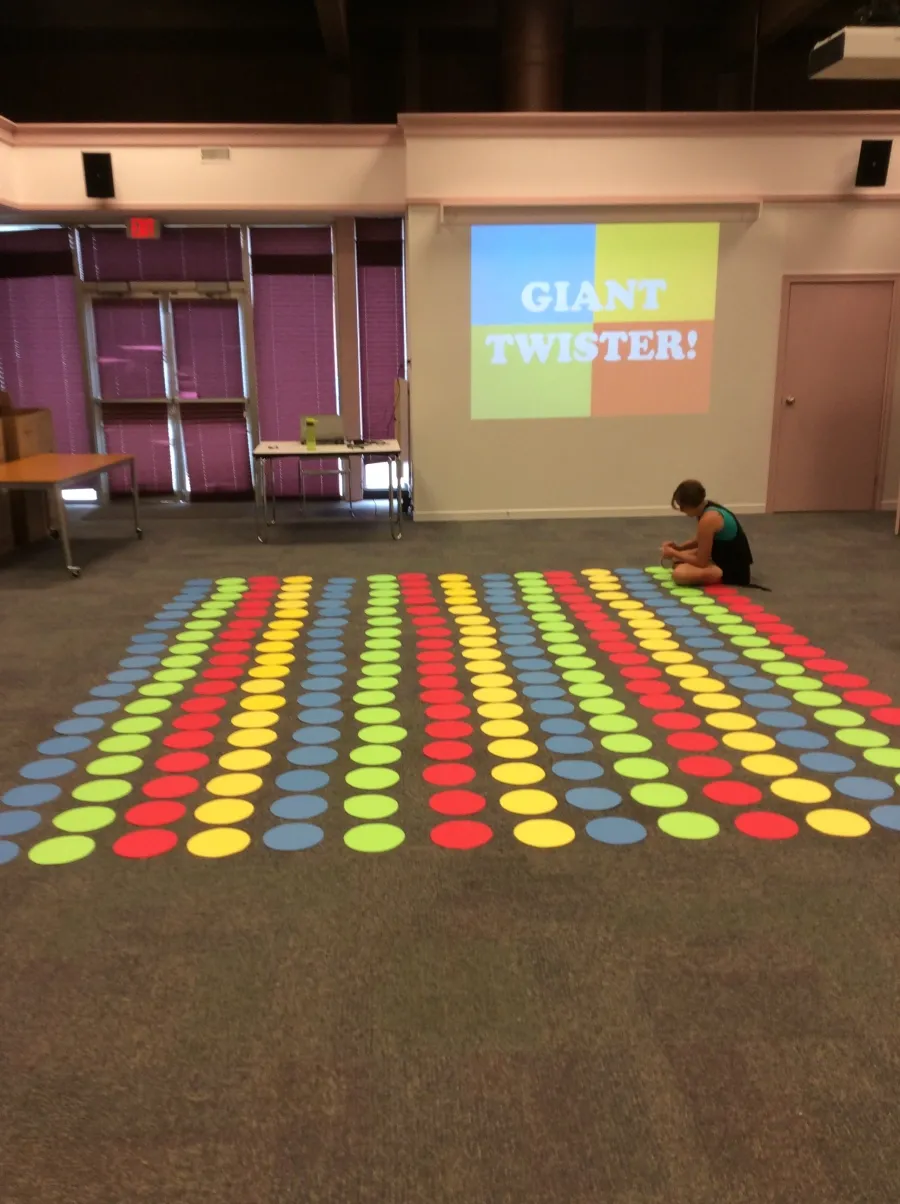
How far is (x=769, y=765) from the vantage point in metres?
2.94

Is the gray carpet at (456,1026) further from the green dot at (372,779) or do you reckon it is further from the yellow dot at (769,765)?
the yellow dot at (769,765)

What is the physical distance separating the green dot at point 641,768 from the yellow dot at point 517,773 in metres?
0.26

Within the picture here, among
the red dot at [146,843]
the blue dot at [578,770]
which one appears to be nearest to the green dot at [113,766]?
the red dot at [146,843]

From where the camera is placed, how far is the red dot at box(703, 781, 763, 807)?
2.70 meters

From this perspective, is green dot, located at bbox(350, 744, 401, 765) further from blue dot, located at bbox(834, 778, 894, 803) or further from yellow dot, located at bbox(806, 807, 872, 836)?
blue dot, located at bbox(834, 778, 894, 803)

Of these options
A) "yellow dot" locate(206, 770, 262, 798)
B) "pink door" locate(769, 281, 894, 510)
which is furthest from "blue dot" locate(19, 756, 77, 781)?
"pink door" locate(769, 281, 894, 510)

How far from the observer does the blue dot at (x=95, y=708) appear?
3463mm

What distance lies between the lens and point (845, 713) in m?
3.36

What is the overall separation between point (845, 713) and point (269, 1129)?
257 cm

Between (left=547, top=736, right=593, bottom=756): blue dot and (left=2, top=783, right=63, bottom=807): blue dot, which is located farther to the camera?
(left=547, top=736, right=593, bottom=756): blue dot

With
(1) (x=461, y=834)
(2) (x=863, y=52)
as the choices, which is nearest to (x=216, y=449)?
(2) (x=863, y=52)

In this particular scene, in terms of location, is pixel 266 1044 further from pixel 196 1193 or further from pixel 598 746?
pixel 598 746

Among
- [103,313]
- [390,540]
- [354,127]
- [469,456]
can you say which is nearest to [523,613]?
[390,540]

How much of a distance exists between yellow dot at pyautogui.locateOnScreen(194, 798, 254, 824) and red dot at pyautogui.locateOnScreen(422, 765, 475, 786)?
55cm
